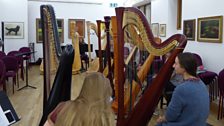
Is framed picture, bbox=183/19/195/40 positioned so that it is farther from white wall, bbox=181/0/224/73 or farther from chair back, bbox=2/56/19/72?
chair back, bbox=2/56/19/72

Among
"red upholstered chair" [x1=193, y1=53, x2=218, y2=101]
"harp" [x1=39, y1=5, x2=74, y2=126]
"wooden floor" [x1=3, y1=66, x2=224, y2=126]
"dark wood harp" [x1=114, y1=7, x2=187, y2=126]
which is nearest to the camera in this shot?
"harp" [x1=39, y1=5, x2=74, y2=126]

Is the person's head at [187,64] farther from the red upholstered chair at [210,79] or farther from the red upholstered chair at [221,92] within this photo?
the red upholstered chair at [210,79]

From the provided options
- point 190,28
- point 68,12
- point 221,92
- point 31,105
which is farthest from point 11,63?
point 68,12

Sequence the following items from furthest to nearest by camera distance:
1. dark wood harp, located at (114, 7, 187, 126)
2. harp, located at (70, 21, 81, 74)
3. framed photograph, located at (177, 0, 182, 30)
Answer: harp, located at (70, 21, 81, 74) < framed photograph, located at (177, 0, 182, 30) < dark wood harp, located at (114, 7, 187, 126)

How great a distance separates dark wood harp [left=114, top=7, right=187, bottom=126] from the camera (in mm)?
2656

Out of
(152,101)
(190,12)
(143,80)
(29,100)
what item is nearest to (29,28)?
(29,100)

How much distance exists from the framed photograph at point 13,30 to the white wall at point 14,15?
0.41 feet

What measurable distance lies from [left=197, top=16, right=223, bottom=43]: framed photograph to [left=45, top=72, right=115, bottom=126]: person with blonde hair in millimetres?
4828

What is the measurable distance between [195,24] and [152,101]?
13.8ft

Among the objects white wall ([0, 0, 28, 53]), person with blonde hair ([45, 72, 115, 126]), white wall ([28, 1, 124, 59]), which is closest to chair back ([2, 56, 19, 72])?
white wall ([0, 0, 28, 53])

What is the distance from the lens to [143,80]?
3.67 meters

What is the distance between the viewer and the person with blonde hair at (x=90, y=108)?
4.23 feet

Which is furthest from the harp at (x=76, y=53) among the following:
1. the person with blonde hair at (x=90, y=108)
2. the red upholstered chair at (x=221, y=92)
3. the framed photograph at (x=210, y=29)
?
the person with blonde hair at (x=90, y=108)

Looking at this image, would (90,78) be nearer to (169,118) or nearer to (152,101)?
(169,118)
